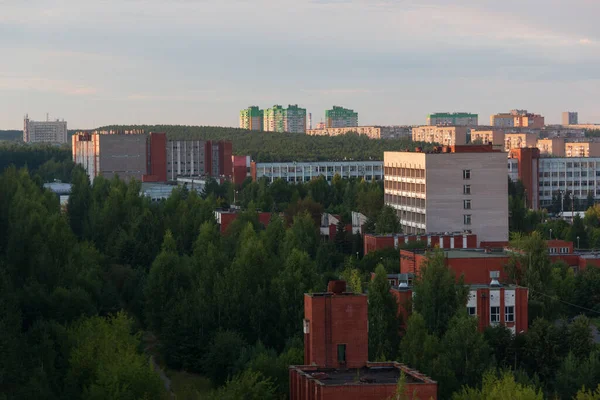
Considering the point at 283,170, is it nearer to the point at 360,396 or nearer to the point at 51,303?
the point at 51,303

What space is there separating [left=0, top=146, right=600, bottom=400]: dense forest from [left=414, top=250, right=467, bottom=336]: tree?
0.04 meters

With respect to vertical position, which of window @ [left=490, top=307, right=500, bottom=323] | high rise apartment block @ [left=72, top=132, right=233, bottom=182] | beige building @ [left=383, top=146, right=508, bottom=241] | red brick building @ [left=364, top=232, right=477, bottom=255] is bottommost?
window @ [left=490, top=307, right=500, bottom=323]

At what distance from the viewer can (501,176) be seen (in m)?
58.1

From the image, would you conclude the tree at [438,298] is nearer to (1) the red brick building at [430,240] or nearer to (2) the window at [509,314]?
(2) the window at [509,314]

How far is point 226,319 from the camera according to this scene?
37.6 meters

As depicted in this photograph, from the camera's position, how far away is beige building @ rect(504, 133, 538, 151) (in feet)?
456

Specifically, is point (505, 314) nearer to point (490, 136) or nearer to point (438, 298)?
point (438, 298)

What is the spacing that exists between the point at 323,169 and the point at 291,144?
33607mm

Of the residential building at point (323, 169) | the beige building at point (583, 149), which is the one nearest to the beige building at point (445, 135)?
the beige building at point (583, 149)

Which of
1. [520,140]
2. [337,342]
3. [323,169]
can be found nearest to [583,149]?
[520,140]

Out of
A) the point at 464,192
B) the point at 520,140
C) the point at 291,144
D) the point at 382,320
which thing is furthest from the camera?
the point at 520,140

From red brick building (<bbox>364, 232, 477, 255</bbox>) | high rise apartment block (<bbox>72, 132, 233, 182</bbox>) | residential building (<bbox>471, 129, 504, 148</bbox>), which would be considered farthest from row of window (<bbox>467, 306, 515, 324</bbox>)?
residential building (<bbox>471, 129, 504, 148</bbox>)

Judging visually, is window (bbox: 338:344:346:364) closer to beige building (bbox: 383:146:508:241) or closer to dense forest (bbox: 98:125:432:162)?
beige building (bbox: 383:146:508:241)

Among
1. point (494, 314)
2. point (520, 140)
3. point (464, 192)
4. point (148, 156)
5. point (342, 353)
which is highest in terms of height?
point (520, 140)
